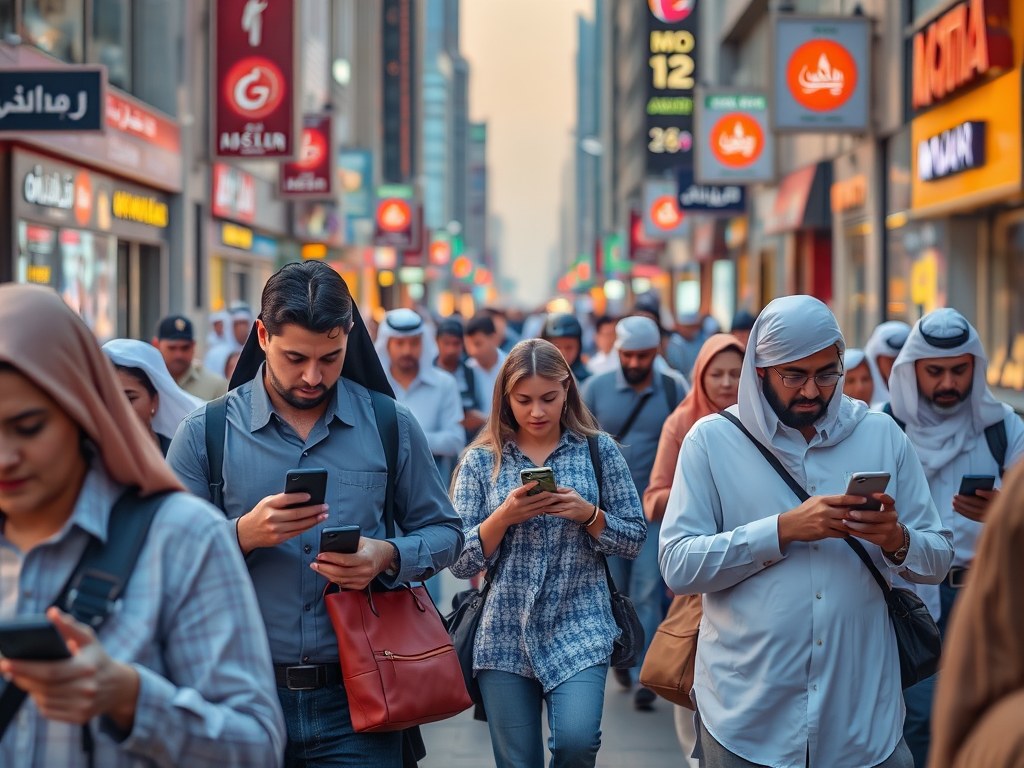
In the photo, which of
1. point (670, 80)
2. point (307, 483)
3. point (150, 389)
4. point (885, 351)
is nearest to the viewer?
point (307, 483)

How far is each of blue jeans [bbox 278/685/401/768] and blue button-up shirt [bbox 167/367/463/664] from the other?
10 cm

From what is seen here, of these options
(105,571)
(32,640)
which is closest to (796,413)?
(105,571)

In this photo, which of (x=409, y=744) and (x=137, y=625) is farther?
(x=409, y=744)

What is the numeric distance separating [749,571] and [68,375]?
212 centimetres

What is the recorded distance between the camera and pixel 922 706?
5.13 m

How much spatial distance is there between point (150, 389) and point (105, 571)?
331cm

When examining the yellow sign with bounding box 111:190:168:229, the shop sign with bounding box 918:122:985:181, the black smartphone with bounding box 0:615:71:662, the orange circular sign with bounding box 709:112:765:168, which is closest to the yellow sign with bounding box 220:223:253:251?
the yellow sign with bounding box 111:190:168:229

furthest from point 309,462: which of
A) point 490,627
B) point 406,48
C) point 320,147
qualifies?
point 406,48

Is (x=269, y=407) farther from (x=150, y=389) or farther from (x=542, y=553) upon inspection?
(x=150, y=389)

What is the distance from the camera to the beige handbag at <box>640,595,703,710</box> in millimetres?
4297

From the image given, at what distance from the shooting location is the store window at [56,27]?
15055 mm

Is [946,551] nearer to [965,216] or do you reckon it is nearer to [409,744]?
[409,744]

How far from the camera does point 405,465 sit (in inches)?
150

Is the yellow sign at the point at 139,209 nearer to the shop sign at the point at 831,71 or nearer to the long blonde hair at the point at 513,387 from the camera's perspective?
the shop sign at the point at 831,71
